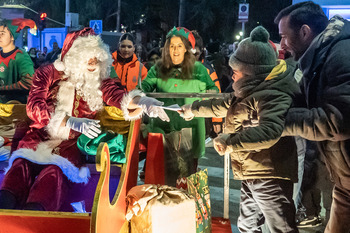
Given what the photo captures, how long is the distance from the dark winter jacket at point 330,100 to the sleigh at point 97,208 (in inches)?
46.0

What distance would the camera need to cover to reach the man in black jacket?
2.19 metres

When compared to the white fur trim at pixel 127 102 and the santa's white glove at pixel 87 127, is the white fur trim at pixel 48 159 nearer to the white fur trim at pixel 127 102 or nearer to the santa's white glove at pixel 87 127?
the santa's white glove at pixel 87 127

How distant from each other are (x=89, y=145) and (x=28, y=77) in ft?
6.90

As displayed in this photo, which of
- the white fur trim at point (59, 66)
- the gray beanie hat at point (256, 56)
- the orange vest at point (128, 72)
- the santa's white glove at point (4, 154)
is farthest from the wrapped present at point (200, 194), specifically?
the orange vest at point (128, 72)

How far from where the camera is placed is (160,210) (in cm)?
286

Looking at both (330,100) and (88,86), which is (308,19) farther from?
(88,86)

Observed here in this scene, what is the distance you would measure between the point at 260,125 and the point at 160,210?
0.99m

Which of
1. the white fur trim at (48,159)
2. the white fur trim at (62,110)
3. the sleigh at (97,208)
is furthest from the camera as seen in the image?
the white fur trim at (62,110)

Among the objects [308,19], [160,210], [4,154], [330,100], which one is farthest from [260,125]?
[4,154]

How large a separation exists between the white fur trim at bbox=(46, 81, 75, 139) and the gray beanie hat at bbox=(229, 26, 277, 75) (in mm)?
1544

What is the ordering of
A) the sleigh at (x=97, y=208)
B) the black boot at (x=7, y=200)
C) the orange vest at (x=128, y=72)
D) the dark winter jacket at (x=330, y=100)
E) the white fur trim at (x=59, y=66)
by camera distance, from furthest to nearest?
the orange vest at (x=128, y=72) < the white fur trim at (x=59, y=66) < the black boot at (x=7, y=200) < the sleigh at (x=97, y=208) < the dark winter jacket at (x=330, y=100)

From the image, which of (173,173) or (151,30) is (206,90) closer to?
(173,173)

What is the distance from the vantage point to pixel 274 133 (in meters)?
2.37

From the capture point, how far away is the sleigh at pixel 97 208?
2328 millimetres
